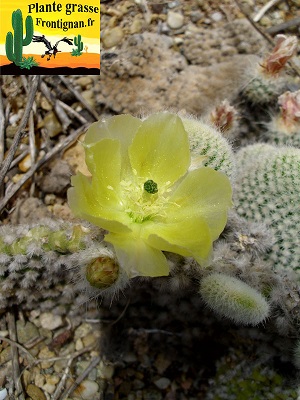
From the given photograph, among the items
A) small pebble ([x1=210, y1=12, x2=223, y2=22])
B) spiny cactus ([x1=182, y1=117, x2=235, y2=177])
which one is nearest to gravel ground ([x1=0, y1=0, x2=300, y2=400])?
small pebble ([x1=210, y1=12, x2=223, y2=22])

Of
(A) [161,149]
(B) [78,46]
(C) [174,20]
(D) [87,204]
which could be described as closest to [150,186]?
(A) [161,149]

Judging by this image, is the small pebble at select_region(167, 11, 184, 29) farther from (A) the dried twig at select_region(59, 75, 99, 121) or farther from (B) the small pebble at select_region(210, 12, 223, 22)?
(A) the dried twig at select_region(59, 75, 99, 121)

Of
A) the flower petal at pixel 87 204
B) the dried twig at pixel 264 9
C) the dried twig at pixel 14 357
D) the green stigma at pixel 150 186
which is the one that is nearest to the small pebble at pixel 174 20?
the dried twig at pixel 264 9

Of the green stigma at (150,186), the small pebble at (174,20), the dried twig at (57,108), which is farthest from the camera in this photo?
the small pebble at (174,20)

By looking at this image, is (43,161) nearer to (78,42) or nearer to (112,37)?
(78,42)

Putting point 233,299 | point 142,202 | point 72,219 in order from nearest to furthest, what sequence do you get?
point 233,299 < point 142,202 < point 72,219

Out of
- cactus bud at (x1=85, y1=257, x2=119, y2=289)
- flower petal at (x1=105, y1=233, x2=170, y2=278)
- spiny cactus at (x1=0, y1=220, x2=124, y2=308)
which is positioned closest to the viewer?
flower petal at (x1=105, y1=233, x2=170, y2=278)

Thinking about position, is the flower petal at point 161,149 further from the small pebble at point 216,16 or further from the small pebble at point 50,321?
the small pebble at point 216,16
